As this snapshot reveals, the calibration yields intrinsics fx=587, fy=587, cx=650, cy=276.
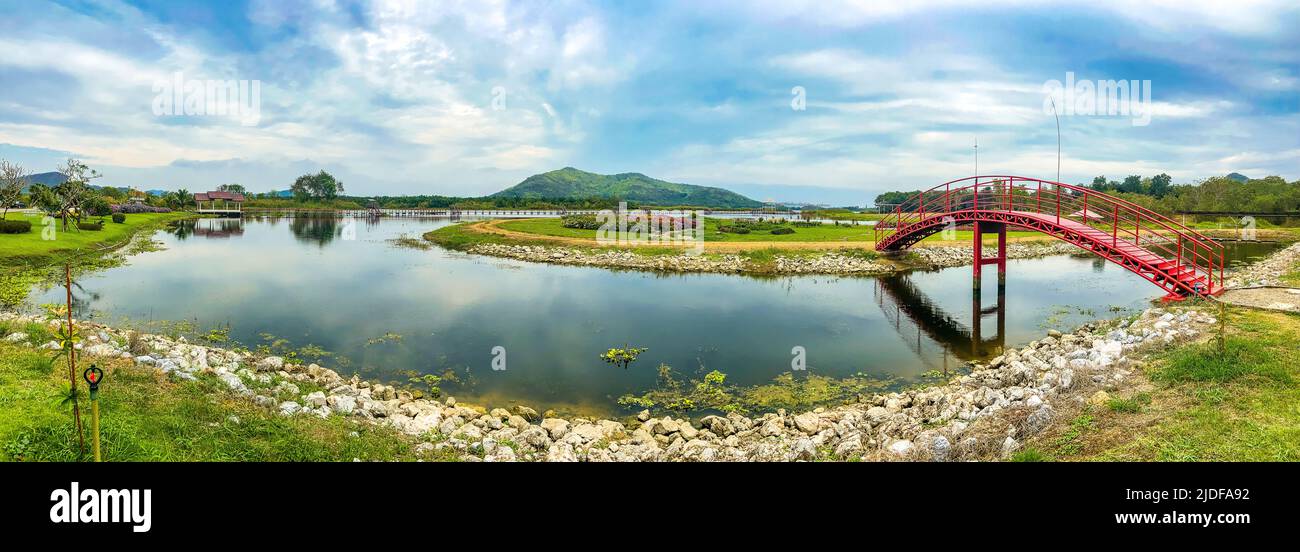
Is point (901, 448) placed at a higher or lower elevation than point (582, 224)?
lower

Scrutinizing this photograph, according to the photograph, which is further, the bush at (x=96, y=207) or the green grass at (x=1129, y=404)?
the bush at (x=96, y=207)

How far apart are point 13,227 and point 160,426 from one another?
4100 centimetres

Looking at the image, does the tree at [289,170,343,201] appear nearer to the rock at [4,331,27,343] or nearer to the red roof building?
the red roof building

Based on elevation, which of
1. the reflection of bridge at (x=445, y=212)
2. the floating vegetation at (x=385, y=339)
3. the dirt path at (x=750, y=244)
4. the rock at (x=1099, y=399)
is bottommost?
the floating vegetation at (x=385, y=339)

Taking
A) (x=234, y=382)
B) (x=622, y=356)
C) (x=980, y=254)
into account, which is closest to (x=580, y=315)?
(x=622, y=356)

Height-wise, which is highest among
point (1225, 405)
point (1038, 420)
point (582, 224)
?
point (582, 224)

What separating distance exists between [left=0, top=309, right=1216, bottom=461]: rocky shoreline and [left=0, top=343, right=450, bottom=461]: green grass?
58 cm

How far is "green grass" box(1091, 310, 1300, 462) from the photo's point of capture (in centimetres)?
668

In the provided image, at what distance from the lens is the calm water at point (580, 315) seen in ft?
50.5

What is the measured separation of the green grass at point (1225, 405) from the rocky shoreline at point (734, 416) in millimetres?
811

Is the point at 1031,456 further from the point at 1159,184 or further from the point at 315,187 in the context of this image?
the point at 315,187

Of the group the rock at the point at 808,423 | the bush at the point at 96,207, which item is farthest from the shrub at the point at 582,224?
the rock at the point at 808,423

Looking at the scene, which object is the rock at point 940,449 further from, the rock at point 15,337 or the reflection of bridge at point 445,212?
the reflection of bridge at point 445,212

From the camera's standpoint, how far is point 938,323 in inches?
855
